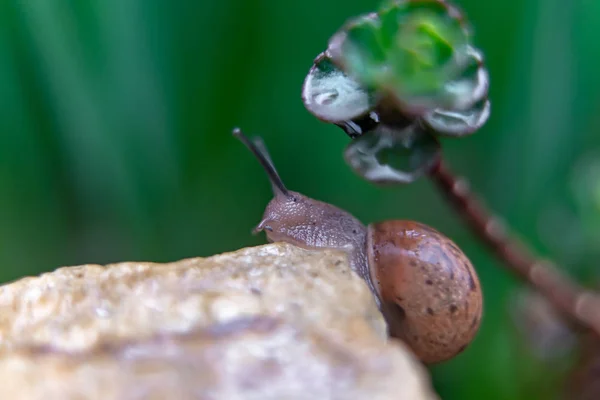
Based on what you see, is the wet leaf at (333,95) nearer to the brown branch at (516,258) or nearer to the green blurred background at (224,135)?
the brown branch at (516,258)

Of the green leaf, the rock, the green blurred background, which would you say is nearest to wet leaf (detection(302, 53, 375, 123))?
the green leaf

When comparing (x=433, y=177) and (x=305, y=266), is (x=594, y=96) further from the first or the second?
(x=305, y=266)

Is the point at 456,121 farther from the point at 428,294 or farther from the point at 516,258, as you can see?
the point at 516,258

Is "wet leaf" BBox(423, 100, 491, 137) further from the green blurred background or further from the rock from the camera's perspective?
the green blurred background

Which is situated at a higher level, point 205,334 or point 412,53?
point 412,53

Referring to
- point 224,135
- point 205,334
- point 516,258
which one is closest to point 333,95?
point 205,334

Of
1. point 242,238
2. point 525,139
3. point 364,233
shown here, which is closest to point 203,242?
point 242,238
